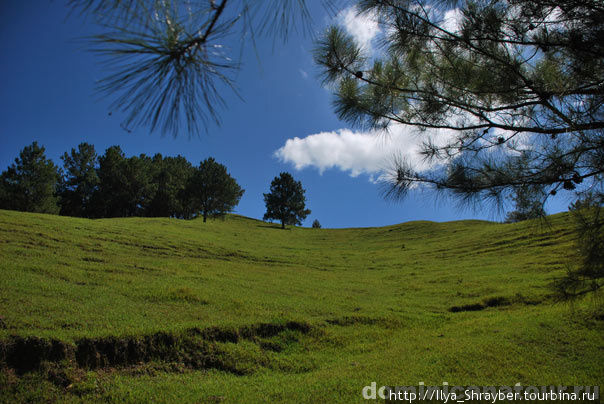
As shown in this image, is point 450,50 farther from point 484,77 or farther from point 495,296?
point 495,296

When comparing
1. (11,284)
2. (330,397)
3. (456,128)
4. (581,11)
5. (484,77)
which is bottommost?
(330,397)

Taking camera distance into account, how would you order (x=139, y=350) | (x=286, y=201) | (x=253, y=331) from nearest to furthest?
(x=139, y=350)
(x=253, y=331)
(x=286, y=201)

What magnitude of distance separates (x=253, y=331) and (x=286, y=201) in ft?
134

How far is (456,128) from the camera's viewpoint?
15.9 ft

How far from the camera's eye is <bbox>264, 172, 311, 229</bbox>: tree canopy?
156 ft

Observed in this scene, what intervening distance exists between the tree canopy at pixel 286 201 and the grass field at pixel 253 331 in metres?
34.1

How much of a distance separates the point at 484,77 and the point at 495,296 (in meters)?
8.32

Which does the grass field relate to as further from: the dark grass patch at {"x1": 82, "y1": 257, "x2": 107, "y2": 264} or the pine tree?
the pine tree

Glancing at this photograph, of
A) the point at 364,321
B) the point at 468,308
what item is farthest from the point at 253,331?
the point at 468,308

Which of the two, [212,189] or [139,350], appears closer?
[139,350]

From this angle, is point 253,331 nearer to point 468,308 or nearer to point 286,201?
point 468,308

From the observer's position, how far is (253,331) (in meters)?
6.53

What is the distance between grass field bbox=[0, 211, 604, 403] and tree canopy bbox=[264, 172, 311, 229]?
34102mm

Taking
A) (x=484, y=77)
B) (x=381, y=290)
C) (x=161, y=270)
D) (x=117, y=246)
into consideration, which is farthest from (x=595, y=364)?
(x=117, y=246)
